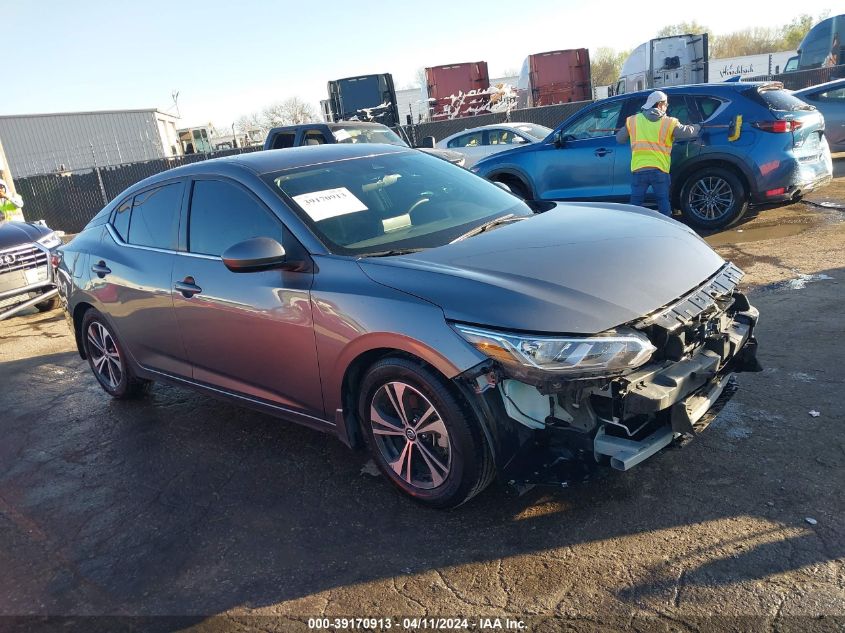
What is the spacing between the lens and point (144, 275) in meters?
4.57

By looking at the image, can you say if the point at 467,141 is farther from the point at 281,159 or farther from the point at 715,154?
the point at 281,159

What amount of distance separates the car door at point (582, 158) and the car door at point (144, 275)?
6191 millimetres

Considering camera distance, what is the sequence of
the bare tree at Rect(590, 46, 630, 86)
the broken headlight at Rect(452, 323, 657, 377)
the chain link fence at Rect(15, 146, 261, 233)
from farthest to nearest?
the bare tree at Rect(590, 46, 630, 86), the chain link fence at Rect(15, 146, 261, 233), the broken headlight at Rect(452, 323, 657, 377)

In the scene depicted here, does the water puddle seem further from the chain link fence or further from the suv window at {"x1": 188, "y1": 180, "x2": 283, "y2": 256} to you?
the chain link fence

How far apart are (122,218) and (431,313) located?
10.1 feet

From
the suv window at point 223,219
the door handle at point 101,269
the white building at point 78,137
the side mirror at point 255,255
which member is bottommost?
the door handle at point 101,269

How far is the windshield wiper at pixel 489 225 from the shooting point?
12.3 feet

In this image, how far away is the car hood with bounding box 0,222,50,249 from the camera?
27.9 feet

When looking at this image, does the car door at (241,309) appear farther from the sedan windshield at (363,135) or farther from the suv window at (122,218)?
the sedan windshield at (363,135)

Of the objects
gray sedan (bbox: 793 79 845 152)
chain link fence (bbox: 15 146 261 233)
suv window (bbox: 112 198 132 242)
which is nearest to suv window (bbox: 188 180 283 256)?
suv window (bbox: 112 198 132 242)

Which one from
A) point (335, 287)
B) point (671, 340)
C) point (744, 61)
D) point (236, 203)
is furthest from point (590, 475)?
point (744, 61)

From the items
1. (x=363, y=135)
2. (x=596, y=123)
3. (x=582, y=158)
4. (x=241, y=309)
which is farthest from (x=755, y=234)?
(x=241, y=309)

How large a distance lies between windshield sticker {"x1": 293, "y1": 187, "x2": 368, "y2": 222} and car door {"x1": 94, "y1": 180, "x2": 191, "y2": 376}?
43.2 inches

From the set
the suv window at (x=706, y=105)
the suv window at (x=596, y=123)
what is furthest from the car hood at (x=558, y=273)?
the suv window at (x=596, y=123)
